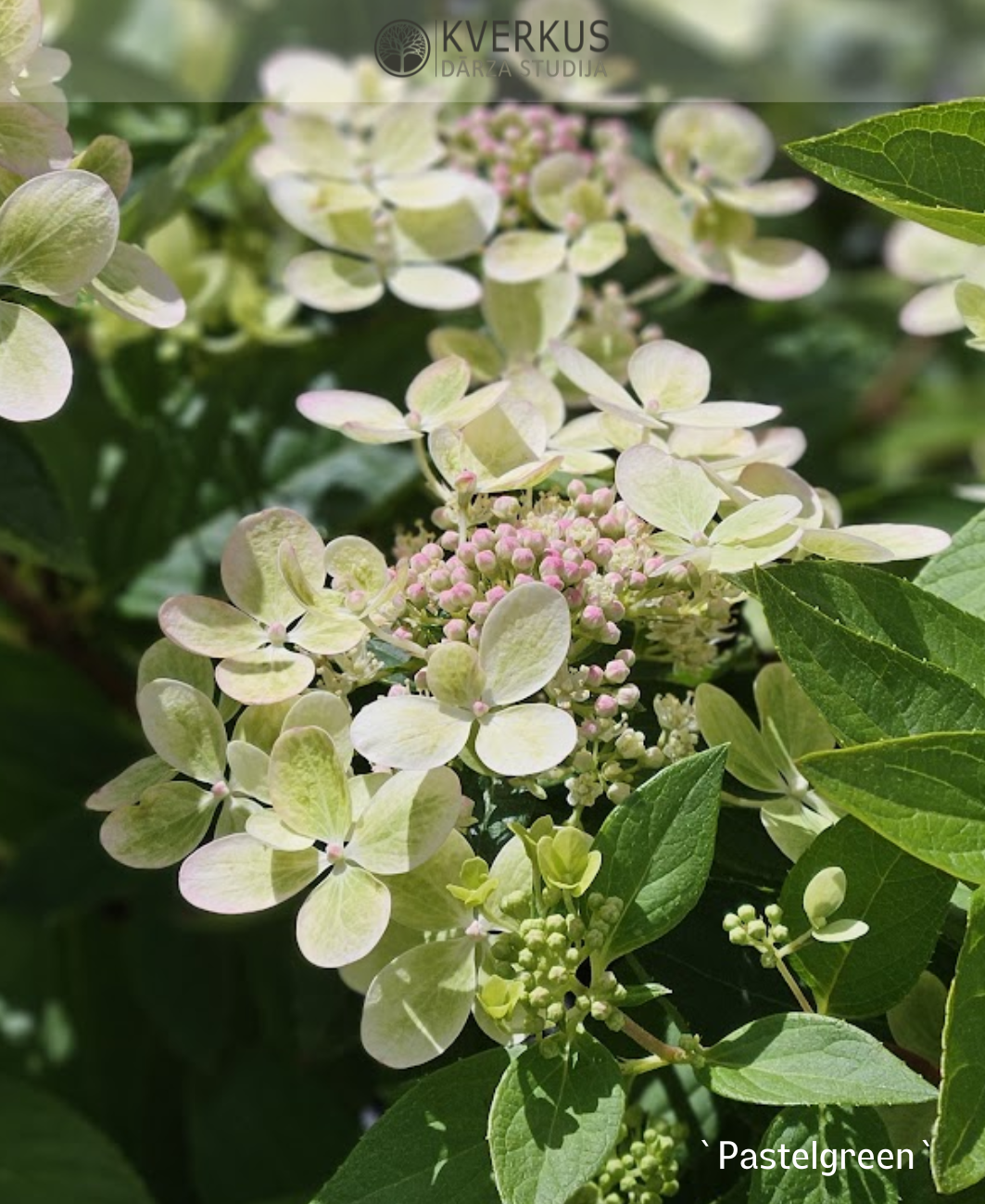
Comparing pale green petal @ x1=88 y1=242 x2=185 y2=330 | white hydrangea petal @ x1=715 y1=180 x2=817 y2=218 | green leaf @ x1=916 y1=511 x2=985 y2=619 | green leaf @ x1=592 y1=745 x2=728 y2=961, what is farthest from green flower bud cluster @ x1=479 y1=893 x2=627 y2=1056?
white hydrangea petal @ x1=715 y1=180 x2=817 y2=218

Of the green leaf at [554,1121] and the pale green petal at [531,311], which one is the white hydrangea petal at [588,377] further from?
the green leaf at [554,1121]

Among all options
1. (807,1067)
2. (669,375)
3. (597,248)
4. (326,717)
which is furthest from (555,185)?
(807,1067)

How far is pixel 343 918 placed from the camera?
555 mm

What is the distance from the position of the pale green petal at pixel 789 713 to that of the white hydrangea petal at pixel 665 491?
0.27 ft

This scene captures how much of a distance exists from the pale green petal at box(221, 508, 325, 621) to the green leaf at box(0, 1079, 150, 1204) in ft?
1.38

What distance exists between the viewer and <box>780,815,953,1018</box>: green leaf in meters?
0.56

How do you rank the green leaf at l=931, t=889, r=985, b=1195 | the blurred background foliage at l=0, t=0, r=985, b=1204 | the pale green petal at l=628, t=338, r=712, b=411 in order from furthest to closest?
the blurred background foliage at l=0, t=0, r=985, b=1204 → the pale green petal at l=628, t=338, r=712, b=411 → the green leaf at l=931, t=889, r=985, b=1195

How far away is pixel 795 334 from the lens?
1191mm

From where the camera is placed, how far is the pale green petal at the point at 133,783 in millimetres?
604

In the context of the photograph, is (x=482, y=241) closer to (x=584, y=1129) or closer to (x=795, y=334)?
(x=795, y=334)

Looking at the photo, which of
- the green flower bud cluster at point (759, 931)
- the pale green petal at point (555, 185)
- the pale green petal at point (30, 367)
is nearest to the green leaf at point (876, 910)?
the green flower bud cluster at point (759, 931)

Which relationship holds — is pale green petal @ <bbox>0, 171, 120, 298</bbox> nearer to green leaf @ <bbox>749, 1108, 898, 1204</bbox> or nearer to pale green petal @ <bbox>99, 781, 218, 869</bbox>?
pale green petal @ <bbox>99, 781, 218, 869</bbox>

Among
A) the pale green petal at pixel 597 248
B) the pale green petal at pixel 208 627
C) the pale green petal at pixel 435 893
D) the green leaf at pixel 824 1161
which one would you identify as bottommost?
the green leaf at pixel 824 1161

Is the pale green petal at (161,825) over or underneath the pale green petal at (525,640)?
underneath
